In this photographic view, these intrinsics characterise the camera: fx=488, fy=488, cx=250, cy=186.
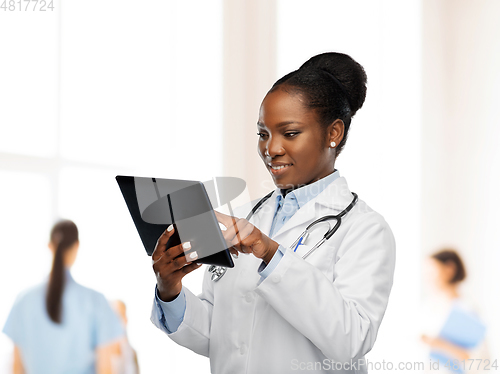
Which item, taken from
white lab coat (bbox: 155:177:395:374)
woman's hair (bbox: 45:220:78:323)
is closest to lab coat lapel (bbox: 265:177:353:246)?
white lab coat (bbox: 155:177:395:374)

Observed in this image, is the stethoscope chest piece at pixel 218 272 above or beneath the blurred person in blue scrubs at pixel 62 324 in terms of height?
above

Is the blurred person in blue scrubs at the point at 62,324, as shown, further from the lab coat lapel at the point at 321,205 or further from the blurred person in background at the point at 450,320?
the blurred person in background at the point at 450,320

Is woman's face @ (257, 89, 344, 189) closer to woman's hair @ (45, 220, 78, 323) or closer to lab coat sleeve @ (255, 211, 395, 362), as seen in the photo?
lab coat sleeve @ (255, 211, 395, 362)

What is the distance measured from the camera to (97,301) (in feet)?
5.78

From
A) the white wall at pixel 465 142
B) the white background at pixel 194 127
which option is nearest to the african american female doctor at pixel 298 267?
the white background at pixel 194 127

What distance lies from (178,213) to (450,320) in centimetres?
211

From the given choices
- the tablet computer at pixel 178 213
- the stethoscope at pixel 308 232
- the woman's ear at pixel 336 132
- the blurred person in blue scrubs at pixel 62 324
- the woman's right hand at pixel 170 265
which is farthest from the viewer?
the blurred person in blue scrubs at pixel 62 324

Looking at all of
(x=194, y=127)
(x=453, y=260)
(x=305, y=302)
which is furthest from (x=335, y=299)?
(x=453, y=260)

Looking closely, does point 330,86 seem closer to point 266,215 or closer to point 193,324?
point 266,215

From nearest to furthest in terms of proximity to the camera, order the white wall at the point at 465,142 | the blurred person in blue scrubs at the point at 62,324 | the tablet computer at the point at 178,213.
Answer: the tablet computer at the point at 178,213, the blurred person in blue scrubs at the point at 62,324, the white wall at the point at 465,142

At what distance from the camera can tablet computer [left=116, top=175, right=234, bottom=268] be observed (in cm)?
84

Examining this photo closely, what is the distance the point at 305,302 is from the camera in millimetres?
908

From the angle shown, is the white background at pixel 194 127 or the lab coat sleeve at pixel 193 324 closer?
the lab coat sleeve at pixel 193 324

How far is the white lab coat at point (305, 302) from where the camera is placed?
2.99 ft
